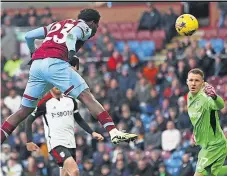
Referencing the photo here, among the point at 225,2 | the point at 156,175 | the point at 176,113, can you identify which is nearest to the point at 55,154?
the point at 156,175

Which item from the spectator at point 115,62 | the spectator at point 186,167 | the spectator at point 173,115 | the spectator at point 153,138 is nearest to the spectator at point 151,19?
the spectator at point 115,62

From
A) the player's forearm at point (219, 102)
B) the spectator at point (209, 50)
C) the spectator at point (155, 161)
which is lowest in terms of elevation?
the spectator at point (155, 161)

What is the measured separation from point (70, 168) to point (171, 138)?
18.0ft

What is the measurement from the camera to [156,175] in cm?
1906

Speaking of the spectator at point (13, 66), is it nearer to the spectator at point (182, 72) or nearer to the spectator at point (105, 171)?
the spectator at point (182, 72)

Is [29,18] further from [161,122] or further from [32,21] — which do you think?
[161,122]

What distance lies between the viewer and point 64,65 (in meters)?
13.0

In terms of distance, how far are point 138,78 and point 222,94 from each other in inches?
121

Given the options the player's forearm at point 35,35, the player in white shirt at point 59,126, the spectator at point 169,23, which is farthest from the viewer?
the spectator at point 169,23

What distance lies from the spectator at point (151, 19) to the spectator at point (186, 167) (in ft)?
27.1

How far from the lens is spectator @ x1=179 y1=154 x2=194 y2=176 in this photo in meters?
18.6

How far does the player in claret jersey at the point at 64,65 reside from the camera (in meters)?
12.9

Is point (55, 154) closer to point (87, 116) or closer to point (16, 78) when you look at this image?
point (87, 116)

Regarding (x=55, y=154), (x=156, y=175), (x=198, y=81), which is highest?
(x=198, y=81)
